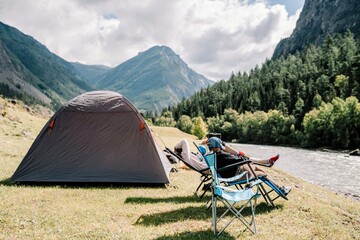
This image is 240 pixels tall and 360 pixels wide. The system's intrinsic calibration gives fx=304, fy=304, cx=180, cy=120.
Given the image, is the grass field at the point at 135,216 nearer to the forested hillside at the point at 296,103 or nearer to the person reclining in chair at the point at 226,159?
the person reclining in chair at the point at 226,159

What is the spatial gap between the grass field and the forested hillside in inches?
2766

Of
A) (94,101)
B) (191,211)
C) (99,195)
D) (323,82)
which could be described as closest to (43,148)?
(94,101)

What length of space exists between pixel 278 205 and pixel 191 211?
10.4 feet

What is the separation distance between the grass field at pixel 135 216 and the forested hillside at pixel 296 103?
7026 cm

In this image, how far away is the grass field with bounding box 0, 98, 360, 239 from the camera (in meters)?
7.37

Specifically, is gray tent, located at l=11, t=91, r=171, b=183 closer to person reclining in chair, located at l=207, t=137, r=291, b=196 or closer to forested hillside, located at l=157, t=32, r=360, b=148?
person reclining in chair, located at l=207, t=137, r=291, b=196

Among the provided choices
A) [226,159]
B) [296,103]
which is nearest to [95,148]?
[226,159]

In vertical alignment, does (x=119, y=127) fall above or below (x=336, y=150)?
above

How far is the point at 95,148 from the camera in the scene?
1309 cm

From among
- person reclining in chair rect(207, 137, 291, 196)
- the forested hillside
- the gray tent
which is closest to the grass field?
the gray tent

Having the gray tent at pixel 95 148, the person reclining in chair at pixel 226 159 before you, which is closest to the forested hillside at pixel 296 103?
the gray tent at pixel 95 148

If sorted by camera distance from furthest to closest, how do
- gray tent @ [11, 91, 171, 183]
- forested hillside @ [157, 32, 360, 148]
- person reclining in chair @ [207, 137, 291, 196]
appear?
1. forested hillside @ [157, 32, 360, 148]
2. gray tent @ [11, 91, 171, 183]
3. person reclining in chair @ [207, 137, 291, 196]

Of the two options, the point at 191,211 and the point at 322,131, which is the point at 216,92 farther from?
the point at 191,211

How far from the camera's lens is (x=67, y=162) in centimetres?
1285
